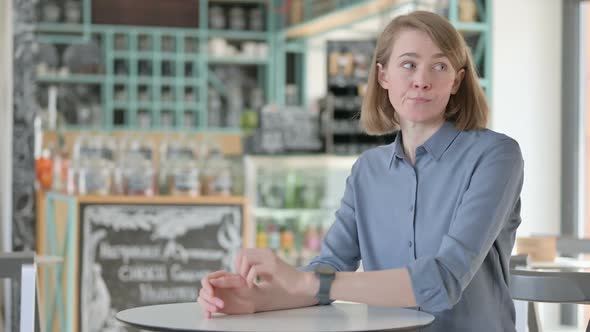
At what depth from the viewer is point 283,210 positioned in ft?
22.9

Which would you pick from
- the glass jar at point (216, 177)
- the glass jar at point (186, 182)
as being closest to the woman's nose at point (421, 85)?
the glass jar at point (186, 182)

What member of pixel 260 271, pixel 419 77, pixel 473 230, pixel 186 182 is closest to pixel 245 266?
Answer: pixel 260 271

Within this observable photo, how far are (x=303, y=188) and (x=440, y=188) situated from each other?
15.2ft

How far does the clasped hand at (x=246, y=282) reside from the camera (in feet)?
6.70

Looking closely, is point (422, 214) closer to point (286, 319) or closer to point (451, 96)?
point (451, 96)

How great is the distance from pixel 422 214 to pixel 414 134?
0.18 m

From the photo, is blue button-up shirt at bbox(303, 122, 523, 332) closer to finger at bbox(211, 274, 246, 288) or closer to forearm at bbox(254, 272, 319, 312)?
forearm at bbox(254, 272, 319, 312)

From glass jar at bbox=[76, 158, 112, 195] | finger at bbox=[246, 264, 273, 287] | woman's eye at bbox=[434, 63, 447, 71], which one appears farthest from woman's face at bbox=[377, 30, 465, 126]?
glass jar at bbox=[76, 158, 112, 195]

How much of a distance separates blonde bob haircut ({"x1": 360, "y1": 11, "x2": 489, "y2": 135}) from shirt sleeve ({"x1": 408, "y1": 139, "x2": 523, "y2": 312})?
15 cm

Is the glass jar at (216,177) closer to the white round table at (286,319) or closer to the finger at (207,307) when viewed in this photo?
the white round table at (286,319)

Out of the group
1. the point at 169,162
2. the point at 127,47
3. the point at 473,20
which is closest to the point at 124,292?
the point at 169,162

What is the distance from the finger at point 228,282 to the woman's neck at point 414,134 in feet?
1.56

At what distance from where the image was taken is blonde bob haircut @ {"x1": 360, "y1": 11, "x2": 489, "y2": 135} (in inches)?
90.0

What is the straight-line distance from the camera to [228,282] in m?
2.19
